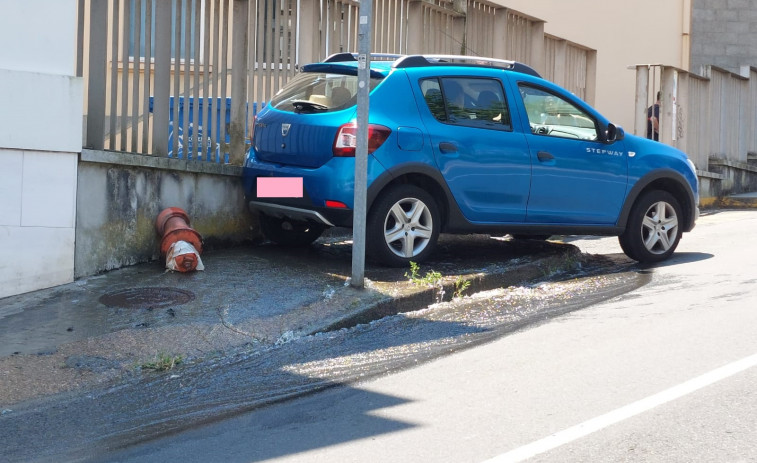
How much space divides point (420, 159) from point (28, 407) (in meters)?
4.16

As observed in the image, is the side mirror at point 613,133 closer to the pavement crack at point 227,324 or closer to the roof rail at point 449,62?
the roof rail at point 449,62

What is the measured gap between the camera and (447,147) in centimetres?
916

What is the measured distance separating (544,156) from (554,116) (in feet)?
1.69

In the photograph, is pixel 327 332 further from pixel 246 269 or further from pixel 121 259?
pixel 121 259

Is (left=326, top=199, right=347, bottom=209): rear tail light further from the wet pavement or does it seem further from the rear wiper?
the rear wiper

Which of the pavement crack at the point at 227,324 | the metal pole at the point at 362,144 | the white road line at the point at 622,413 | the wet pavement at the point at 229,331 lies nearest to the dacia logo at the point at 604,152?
the wet pavement at the point at 229,331

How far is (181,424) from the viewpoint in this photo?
5449mm

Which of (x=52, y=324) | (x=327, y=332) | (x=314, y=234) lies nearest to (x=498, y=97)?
(x=314, y=234)

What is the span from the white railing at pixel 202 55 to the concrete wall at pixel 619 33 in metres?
9.02

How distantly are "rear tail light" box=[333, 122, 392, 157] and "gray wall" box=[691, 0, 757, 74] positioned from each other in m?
16.0

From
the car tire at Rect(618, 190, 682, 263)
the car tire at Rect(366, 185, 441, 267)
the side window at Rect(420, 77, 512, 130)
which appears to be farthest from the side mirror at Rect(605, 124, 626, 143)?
the car tire at Rect(366, 185, 441, 267)

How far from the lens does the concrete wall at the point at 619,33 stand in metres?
21.2

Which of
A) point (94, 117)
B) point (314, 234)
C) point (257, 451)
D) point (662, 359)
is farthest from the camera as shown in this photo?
point (314, 234)

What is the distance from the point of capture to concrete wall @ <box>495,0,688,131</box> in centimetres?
2120
